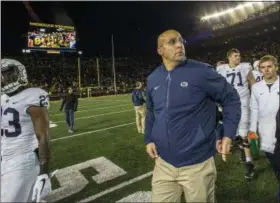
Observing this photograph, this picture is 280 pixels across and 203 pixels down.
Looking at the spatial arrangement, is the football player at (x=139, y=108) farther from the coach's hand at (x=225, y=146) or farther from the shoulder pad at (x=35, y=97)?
the coach's hand at (x=225, y=146)

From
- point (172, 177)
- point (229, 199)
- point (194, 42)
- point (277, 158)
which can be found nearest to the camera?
point (172, 177)

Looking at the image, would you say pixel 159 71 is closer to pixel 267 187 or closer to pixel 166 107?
pixel 166 107

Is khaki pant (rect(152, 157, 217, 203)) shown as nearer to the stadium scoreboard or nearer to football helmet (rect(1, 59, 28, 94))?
football helmet (rect(1, 59, 28, 94))

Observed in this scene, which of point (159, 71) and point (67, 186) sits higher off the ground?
point (159, 71)

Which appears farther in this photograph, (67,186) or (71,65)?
(71,65)

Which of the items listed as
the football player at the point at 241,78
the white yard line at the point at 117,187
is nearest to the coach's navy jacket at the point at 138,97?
the football player at the point at 241,78

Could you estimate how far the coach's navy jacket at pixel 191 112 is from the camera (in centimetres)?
271

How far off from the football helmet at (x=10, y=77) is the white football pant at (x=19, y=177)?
23.8 inches

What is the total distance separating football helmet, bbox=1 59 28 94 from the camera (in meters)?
2.91

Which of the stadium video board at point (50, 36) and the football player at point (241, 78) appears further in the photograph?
the stadium video board at point (50, 36)

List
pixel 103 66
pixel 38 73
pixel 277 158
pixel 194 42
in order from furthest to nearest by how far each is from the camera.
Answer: pixel 194 42, pixel 103 66, pixel 38 73, pixel 277 158

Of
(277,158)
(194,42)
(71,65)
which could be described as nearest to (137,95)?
(277,158)

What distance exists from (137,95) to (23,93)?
8017 mm

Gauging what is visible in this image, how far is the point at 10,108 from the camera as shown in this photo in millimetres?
2881
